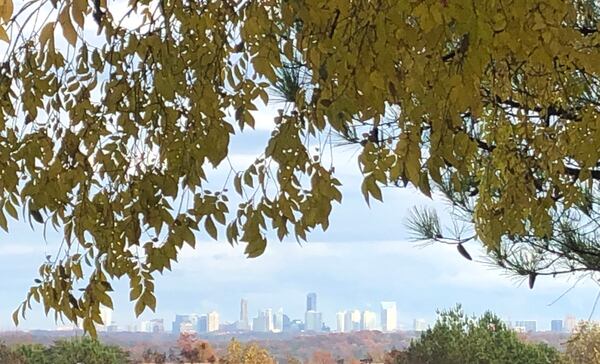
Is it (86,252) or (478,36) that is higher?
(478,36)

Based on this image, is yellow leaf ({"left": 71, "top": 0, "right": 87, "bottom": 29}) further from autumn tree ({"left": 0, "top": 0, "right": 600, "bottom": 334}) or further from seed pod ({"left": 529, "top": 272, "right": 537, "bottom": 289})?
seed pod ({"left": 529, "top": 272, "right": 537, "bottom": 289})

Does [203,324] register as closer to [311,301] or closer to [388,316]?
[311,301]

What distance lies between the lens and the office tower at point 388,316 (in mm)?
2359

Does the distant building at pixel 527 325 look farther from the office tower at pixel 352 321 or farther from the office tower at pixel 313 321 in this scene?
the office tower at pixel 313 321

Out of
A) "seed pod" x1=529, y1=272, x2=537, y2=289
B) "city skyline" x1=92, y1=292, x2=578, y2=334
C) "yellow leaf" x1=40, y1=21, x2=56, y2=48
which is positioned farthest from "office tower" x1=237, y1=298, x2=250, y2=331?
"yellow leaf" x1=40, y1=21, x2=56, y2=48

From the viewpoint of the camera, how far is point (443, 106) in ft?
2.74

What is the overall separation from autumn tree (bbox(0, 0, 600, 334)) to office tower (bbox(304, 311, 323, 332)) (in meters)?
0.80

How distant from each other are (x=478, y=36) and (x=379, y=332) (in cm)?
178

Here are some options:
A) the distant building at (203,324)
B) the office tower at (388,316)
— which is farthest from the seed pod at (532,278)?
the distant building at (203,324)

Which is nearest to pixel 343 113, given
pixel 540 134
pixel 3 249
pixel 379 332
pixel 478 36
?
pixel 478 36

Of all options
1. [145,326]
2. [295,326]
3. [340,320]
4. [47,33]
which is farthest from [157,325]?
[47,33]

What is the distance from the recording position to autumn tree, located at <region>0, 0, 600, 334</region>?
0.79 metres

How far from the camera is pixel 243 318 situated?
230cm

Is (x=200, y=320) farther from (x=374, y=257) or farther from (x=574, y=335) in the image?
(x=574, y=335)
